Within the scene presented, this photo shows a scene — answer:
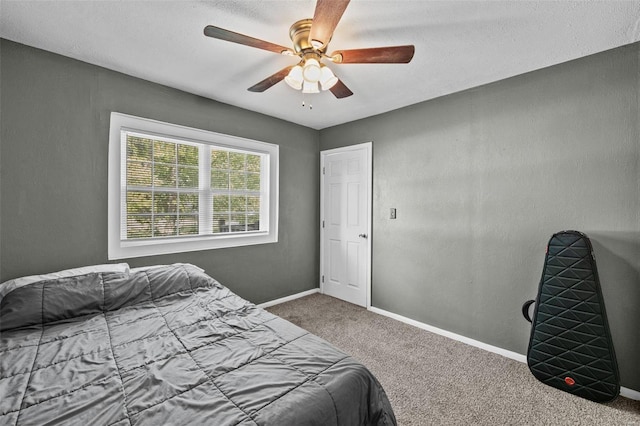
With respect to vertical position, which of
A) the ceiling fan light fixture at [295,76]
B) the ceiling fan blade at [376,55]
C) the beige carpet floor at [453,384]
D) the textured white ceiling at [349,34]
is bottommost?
the beige carpet floor at [453,384]

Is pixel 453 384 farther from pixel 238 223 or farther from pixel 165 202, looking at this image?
pixel 165 202

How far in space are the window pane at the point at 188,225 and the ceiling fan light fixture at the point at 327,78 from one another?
2018mm

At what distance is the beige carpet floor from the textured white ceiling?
249 centimetres

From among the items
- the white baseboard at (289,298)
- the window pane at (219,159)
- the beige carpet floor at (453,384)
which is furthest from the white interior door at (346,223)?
the window pane at (219,159)

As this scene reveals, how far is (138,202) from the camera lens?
2.65m

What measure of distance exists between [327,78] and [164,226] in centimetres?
216

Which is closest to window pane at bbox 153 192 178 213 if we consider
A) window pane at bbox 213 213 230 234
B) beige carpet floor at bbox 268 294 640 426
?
window pane at bbox 213 213 230 234

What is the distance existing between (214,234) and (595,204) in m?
3.47

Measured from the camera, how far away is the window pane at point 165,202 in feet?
9.05

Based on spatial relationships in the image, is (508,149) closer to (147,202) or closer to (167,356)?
(167,356)

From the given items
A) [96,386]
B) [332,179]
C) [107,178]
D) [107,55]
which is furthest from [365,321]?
[107,55]

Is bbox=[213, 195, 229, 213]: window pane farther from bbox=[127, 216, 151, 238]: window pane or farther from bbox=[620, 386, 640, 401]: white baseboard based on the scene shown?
bbox=[620, 386, 640, 401]: white baseboard

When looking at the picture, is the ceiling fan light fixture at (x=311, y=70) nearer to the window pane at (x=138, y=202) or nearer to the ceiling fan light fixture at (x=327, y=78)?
the ceiling fan light fixture at (x=327, y=78)

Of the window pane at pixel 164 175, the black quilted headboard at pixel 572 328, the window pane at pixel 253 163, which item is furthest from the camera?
the window pane at pixel 253 163
